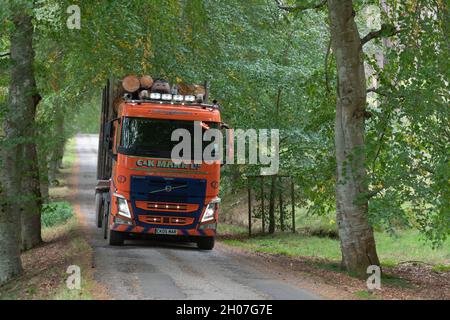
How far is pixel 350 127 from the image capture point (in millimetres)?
17734

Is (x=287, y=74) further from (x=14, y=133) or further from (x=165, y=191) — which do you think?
(x=14, y=133)

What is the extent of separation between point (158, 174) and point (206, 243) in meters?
2.87

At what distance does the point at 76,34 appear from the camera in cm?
1988

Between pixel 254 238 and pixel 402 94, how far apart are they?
41.2 ft

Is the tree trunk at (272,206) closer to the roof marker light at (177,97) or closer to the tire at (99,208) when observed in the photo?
the tire at (99,208)

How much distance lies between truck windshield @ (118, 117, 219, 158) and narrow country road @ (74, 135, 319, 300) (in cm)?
250

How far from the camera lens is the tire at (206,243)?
21.0m

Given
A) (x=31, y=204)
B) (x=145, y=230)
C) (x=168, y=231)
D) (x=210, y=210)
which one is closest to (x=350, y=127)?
(x=210, y=210)

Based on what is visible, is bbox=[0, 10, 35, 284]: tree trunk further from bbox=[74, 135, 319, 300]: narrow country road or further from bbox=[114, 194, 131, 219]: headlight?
bbox=[114, 194, 131, 219]: headlight

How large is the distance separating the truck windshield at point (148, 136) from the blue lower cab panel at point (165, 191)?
2.14ft

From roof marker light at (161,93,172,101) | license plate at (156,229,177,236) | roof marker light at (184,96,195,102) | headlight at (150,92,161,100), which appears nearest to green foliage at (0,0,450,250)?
headlight at (150,92,161,100)

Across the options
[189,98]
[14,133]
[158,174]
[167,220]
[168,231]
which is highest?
[189,98]

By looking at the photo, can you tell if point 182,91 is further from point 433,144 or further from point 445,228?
point 445,228

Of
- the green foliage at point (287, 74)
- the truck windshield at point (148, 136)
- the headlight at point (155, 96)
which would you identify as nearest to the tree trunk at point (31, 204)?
the green foliage at point (287, 74)
